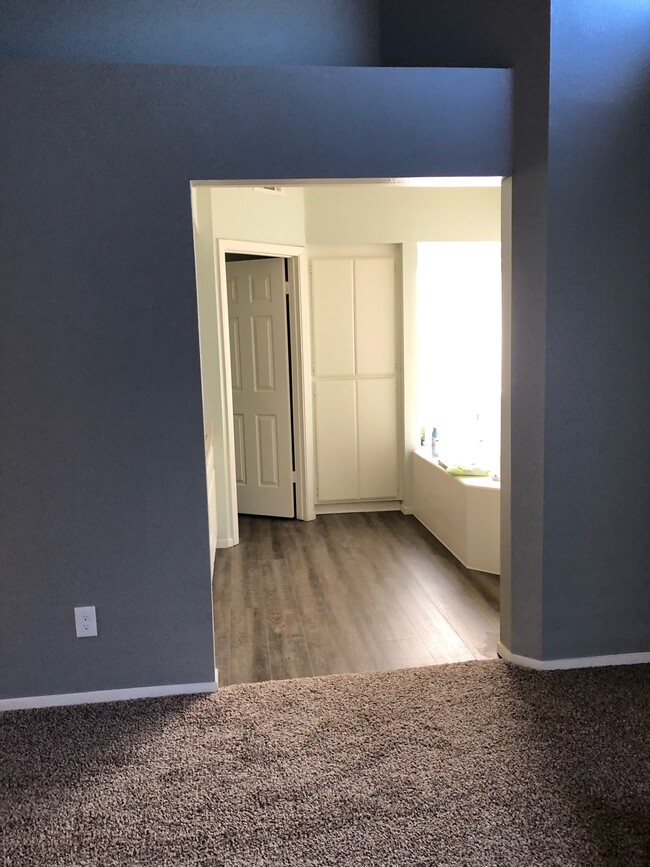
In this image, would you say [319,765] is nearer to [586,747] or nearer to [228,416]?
[586,747]

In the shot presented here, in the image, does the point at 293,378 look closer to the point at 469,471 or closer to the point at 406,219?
the point at 406,219

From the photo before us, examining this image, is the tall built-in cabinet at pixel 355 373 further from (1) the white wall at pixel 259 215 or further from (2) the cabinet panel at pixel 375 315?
(1) the white wall at pixel 259 215

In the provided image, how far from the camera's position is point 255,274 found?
5297 mm

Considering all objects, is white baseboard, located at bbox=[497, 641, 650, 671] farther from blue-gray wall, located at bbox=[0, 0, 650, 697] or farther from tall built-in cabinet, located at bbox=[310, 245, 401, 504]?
tall built-in cabinet, located at bbox=[310, 245, 401, 504]

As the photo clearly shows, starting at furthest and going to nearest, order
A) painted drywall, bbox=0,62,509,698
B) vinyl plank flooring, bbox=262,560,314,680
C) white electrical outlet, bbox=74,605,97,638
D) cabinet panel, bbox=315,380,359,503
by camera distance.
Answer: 1. cabinet panel, bbox=315,380,359,503
2. vinyl plank flooring, bbox=262,560,314,680
3. white electrical outlet, bbox=74,605,97,638
4. painted drywall, bbox=0,62,509,698

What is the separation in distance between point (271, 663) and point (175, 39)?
2649mm

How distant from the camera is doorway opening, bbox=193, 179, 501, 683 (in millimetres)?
4125

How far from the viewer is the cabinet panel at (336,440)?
551 centimetres

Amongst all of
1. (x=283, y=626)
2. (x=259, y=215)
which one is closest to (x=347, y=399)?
(x=259, y=215)

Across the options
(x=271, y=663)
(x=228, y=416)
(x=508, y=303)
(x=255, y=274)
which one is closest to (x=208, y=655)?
(x=271, y=663)

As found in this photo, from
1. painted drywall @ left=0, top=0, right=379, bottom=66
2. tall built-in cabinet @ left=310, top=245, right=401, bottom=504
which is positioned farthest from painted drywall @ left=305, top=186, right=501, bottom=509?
painted drywall @ left=0, top=0, right=379, bottom=66

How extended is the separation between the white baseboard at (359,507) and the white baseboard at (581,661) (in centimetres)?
276

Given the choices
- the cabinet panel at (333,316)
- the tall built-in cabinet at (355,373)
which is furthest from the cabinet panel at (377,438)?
the cabinet panel at (333,316)

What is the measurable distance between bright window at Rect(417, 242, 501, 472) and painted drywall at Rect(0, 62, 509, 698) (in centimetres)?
290
